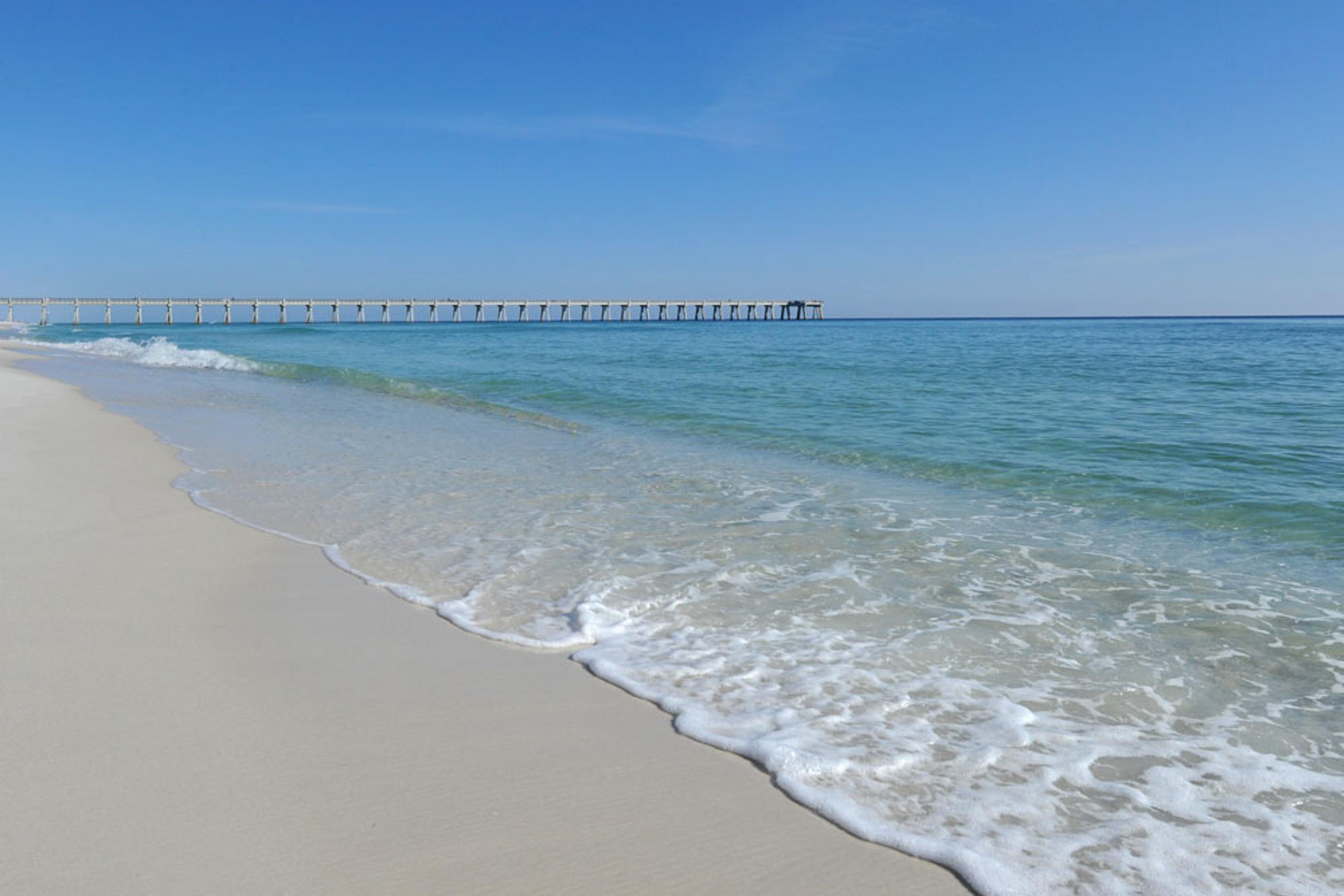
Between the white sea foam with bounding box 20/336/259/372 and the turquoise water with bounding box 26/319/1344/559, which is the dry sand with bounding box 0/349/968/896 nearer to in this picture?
the turquoise water with bounding box 26/319/1344/559

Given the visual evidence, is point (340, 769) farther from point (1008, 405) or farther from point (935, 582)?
point (1008, 405)

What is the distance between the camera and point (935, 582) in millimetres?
4926

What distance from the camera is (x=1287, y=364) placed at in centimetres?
2267

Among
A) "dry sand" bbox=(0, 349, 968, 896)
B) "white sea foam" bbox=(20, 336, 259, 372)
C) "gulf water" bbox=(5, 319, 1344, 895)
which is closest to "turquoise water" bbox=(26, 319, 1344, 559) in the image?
"gulf water" bbox=(5, 319, 1344, 895)

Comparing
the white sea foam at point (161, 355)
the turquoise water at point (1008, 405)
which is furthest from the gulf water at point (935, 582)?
the white sea foam at point (161, 355)

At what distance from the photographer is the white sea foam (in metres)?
24.7

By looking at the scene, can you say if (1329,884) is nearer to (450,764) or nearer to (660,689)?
(660,689)

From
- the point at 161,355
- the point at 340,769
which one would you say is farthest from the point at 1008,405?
the point at 161,355

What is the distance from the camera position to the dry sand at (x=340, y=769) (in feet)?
7.09

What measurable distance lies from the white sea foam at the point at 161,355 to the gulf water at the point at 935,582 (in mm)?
11676

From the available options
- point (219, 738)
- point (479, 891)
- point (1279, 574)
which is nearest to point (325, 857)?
point (479, 891)

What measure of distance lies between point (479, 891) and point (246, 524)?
4.52 m

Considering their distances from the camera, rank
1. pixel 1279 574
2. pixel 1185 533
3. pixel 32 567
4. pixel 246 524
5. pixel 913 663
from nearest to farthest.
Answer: pixel 913 663 < pixel 32 567 < pixel 1279 574 < pixel 246 524 < pixel 1185 533

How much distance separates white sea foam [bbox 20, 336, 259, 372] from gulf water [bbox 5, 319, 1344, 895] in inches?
460
